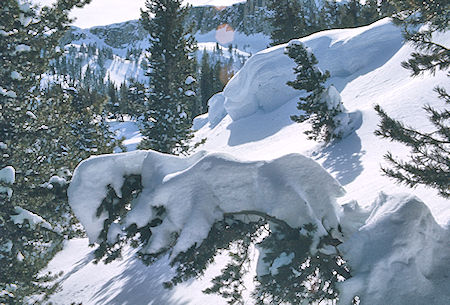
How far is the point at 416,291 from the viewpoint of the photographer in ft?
12.1

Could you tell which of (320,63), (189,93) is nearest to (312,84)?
(189,93)

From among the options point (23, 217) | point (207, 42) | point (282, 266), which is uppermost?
point (207, 42)

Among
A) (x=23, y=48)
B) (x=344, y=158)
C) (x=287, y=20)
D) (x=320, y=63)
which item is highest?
(x=287, y=20)

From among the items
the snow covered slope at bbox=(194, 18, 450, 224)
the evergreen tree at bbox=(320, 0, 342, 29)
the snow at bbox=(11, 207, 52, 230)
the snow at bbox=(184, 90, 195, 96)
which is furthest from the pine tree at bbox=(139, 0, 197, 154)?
the evergreen tree at bbox=(320, 0, 342, 29)

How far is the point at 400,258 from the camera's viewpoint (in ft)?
12.2

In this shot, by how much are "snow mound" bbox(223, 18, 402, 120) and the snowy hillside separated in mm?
834

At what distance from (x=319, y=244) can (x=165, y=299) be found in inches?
217

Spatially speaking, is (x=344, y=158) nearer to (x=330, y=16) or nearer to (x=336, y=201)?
(x=336, y=201)

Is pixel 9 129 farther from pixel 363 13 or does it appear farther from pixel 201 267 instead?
pixel 363 13

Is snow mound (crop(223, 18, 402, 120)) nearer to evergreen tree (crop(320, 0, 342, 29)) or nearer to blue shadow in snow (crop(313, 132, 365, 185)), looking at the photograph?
blue shadow in snow (crop(313, 132, 365, 185))

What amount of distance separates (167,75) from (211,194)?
1243 cm

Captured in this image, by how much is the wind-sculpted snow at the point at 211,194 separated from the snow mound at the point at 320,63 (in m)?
14.9

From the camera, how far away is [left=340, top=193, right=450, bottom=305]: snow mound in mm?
3682

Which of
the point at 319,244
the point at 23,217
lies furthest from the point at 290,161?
the point at 23,217
